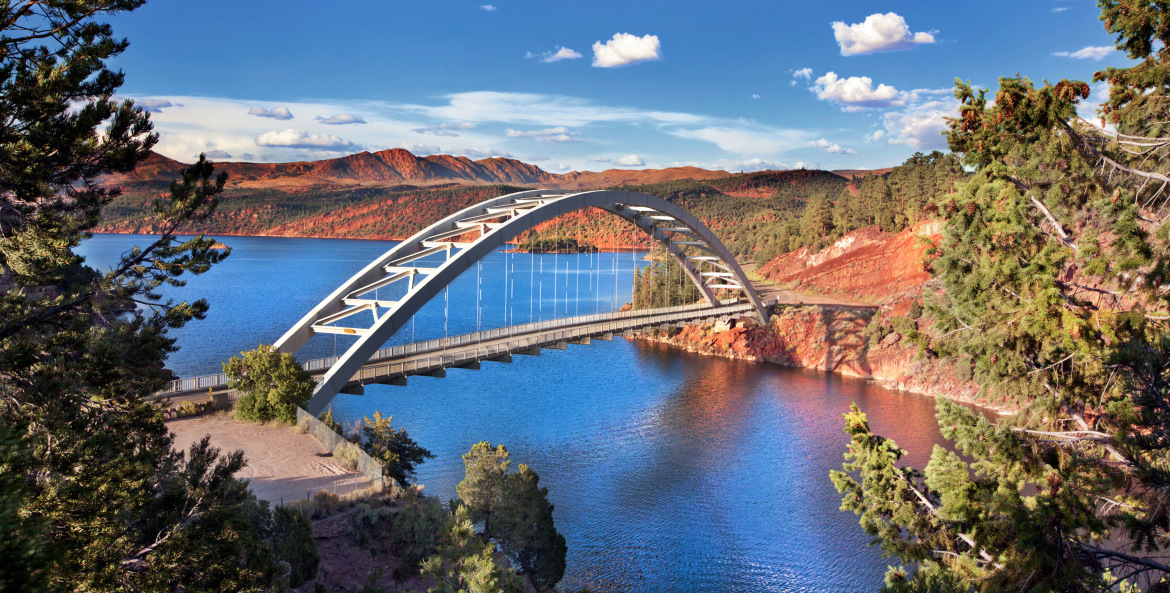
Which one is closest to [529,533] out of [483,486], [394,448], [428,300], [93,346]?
[483,486]

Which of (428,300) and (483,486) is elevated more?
(428,300)

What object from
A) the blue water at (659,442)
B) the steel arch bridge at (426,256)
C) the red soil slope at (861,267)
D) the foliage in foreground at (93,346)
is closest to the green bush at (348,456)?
the steel arch bridge at (426,256)

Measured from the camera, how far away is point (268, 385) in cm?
1512

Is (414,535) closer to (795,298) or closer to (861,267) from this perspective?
(795,298)

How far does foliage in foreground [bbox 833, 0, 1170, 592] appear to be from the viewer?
18.6 feet

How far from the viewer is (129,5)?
538cm

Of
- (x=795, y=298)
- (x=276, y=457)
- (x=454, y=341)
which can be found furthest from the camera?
(x=795, y=298)

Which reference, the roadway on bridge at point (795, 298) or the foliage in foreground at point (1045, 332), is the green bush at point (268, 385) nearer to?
the foliage in foreground at point (1045, 332)

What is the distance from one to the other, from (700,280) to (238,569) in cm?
3413

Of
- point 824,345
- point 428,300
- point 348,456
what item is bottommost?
point 824,345

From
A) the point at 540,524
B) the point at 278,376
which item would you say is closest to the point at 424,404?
the point at 278,376

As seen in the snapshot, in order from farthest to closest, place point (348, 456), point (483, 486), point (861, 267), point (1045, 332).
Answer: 1. point (861, 267)
2. point (348, 456)
3. point (483, 486)
4. point (1045, 332)

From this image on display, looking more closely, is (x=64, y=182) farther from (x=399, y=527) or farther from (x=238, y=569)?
(x=399, y=527)

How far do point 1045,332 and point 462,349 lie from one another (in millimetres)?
17667
